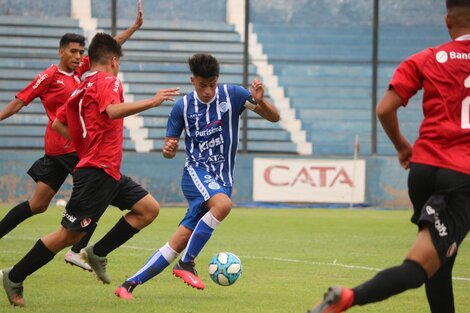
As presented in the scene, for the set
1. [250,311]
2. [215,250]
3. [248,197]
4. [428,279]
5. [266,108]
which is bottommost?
[248,197]

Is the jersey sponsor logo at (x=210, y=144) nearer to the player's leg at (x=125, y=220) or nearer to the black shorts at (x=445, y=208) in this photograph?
the player's leg at (x=125, y=220)

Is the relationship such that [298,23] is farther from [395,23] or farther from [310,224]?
[310,224]

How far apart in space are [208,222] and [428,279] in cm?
264

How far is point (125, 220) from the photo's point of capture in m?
8.40

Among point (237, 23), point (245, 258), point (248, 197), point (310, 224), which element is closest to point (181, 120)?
point (245, 258)

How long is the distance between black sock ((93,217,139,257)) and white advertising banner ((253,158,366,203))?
13063 mm

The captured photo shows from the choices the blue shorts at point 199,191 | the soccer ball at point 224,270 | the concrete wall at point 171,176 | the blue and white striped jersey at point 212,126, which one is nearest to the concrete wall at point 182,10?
the concrete wall at point 171,176

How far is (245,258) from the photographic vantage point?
11039 millimetres

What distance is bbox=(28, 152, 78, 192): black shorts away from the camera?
32.5ft

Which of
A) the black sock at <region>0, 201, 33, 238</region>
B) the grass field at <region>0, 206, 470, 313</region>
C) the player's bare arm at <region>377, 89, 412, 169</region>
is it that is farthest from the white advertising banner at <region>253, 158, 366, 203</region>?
the player's bare arm at <region>377, 89, 412, 169</region>

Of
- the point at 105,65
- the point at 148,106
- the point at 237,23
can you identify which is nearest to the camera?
the point at 148,106

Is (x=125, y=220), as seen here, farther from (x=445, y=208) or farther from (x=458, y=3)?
(x=458, y=3)

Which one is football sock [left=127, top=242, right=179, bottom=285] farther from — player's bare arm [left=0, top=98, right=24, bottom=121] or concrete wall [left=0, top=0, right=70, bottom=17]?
concrete wall [left=0, top=0, right=70, bottom=17]

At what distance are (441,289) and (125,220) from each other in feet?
10.9
